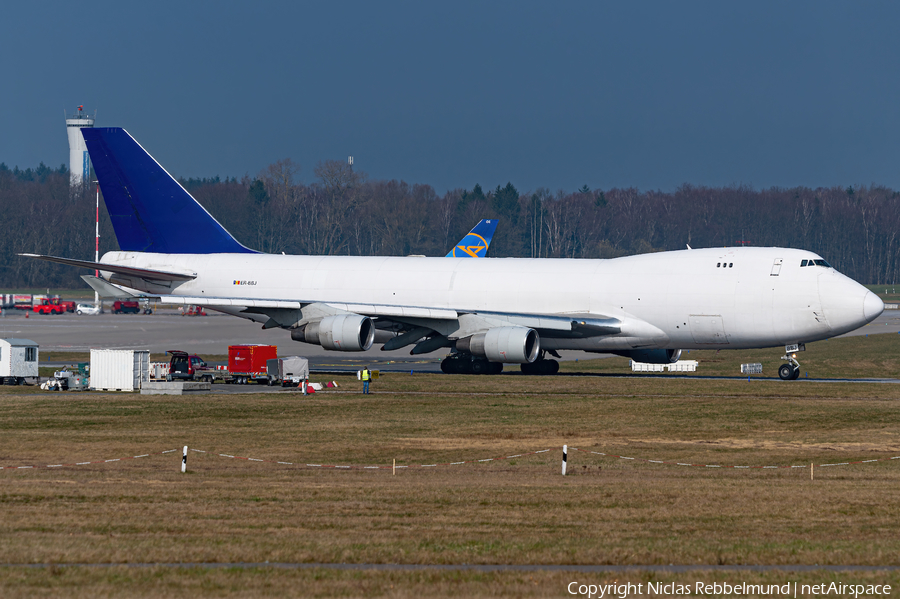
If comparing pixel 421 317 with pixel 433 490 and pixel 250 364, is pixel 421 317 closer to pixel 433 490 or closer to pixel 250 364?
pixel 250 364

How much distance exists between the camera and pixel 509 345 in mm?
42750

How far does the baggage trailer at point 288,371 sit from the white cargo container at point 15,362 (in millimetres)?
9392

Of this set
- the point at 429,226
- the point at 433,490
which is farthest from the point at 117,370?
the point at 429,226

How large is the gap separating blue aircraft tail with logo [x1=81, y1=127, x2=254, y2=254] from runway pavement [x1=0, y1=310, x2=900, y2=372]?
842 centimetres

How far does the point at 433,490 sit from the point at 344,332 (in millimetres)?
25377

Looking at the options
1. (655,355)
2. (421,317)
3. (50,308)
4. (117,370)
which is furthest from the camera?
(50,308)

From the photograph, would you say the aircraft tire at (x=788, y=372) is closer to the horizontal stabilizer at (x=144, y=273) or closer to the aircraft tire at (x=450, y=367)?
the aircraft tire at (x=450, y=367)

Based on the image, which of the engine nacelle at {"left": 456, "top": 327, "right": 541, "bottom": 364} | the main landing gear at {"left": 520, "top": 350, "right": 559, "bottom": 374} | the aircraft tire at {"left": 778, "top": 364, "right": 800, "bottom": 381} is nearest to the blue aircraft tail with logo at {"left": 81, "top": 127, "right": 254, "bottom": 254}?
the engine nacelle at {"left": 456, "top": 327, "right": 541, "bottom": 364}

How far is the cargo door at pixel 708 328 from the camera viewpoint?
4266 centimetres

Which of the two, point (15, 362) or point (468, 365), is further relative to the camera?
point (468, 365)

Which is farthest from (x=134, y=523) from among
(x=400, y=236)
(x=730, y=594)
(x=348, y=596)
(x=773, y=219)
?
(x=773, y=219)

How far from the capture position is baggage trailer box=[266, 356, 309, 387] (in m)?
42.6

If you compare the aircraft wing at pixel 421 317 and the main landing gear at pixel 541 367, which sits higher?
the aircraft wing at pixel 421 317

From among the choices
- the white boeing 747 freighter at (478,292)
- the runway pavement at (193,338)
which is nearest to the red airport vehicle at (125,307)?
the runway pavement at (193,338)
